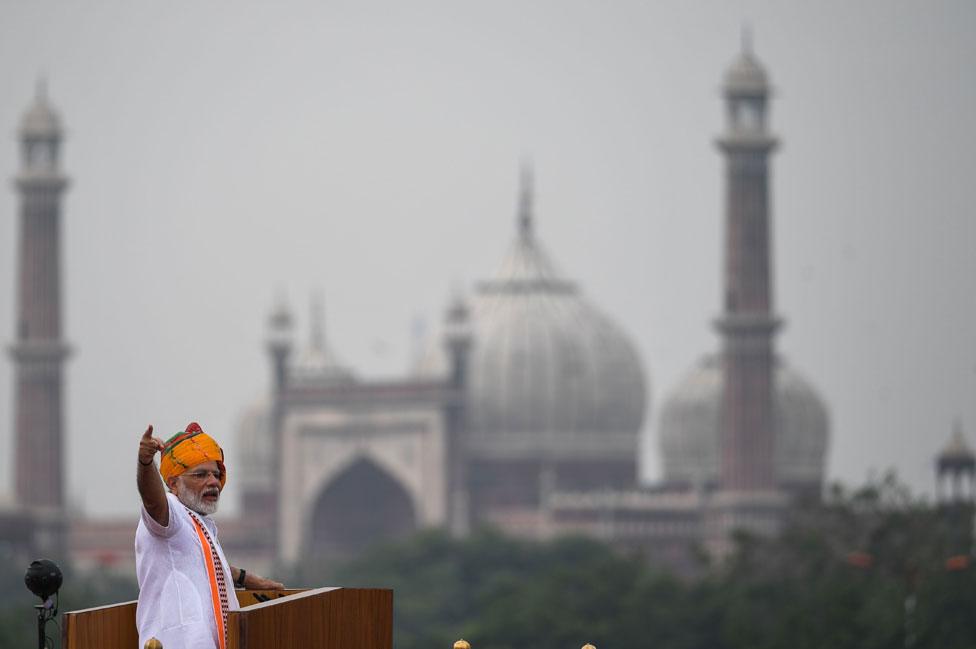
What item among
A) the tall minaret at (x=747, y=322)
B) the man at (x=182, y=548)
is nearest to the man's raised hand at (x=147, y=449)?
the man at (x=182, y=548)

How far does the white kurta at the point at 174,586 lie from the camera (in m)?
6.77

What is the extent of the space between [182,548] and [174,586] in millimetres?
101

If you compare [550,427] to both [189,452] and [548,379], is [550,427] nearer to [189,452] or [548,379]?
[548,379]

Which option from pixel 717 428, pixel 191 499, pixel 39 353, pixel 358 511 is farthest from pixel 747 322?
pixel 191 499

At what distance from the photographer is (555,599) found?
48.8 m

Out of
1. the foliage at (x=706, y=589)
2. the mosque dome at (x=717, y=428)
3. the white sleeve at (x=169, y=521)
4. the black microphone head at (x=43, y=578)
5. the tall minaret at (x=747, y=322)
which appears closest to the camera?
the black microphone head at (x=43, y=578)

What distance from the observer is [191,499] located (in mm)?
7094

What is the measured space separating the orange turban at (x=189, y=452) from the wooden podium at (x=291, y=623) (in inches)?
12.4

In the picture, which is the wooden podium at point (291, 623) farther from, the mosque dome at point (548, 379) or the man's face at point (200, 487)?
the mosque dome at point (548, 379)

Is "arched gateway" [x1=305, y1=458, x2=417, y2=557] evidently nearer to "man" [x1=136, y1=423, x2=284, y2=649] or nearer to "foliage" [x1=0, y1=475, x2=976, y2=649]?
"foliage" [x1=0, y1=475, x2=976, y2=649]

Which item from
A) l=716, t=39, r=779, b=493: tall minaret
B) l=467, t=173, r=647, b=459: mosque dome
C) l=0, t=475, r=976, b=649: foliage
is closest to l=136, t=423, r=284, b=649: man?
l=0, t=475, r=976, b=649: foliage

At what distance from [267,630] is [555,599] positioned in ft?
139

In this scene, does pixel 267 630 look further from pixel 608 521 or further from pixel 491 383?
pixel 491 383

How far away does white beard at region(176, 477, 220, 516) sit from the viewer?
708 centimetres
